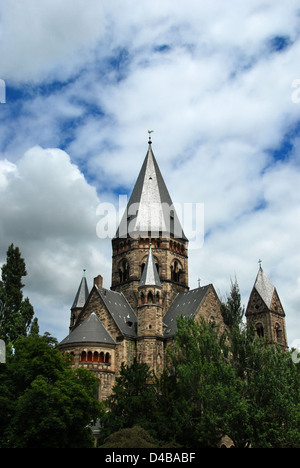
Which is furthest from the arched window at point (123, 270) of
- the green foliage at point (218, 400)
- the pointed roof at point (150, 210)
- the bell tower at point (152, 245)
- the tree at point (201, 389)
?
the green foliage at point (218, 400)

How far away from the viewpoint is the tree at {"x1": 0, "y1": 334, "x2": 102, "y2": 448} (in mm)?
24516

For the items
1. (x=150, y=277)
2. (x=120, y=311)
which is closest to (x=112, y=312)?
(x=120, y=311)

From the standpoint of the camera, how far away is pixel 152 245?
5019cm

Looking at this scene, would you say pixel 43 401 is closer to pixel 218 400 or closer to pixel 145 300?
pixel 218 400

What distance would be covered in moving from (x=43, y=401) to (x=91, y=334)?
1556 centimetres

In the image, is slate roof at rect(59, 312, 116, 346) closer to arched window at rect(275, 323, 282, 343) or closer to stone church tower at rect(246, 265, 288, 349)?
stone church tower at rect(246, 265, 288, 349)

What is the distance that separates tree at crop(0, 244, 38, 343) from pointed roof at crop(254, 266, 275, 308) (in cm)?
2834

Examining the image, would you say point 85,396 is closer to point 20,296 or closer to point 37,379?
Answer: point 37,379

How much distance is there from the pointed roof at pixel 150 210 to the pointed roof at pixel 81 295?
260 inches

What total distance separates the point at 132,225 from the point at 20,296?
54.3ft

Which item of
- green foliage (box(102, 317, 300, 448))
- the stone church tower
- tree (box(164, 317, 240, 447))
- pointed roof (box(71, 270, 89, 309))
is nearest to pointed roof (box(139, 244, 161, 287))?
tree (box(164, 317, 240, 447))

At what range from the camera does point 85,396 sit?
26812mm
